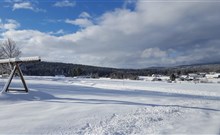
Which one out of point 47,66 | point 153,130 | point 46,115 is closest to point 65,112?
point 46,115

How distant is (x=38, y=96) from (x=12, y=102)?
2332 mm

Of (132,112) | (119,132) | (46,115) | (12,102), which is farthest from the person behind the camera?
(12,102)

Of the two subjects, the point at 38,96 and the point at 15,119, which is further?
the point at 38,96

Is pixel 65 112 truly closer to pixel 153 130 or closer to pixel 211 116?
pixel 153 130

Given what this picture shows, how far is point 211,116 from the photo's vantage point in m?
11.5

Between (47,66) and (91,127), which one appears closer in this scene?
(91,127)

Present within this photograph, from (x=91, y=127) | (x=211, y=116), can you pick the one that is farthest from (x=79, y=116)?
(x=211, y=116)

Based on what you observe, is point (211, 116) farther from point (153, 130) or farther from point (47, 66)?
point (47, 66)

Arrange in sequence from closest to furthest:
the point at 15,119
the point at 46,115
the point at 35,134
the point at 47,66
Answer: the point at 35,134, the point at 15,119, the point at 46,115, the point at 47,66

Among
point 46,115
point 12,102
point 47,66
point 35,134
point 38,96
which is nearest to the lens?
point 35,134

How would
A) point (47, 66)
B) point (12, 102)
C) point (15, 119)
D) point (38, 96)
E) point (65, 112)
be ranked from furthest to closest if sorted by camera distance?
point (47, 66) → point (38, 96) → point (12, 102) → point (65, 112) → point (15, 119)

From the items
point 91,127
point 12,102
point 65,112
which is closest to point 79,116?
point 65,112

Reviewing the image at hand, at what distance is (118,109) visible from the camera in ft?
38.4

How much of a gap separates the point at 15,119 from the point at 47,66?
4920 inches
